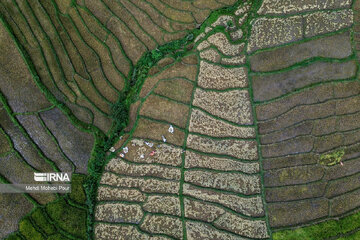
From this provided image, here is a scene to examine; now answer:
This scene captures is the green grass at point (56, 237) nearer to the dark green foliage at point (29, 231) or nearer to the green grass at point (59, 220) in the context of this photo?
the green grass at point (59, 220)

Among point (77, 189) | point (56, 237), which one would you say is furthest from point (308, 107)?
point (56, 237)

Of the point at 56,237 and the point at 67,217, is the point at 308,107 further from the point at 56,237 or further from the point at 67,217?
the point at 56,237

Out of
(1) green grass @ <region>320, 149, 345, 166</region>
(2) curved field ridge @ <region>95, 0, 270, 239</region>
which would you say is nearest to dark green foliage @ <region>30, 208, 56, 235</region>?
(2) curved field ridge @ <region>95, 0, 270, 239</region>

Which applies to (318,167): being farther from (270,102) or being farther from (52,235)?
(52,235)

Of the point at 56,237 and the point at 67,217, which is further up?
the point at 67,217

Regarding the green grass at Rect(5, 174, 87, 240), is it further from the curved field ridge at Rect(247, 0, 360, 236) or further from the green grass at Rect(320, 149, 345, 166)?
the green grass at Rect(320, 149, 345, 166)
